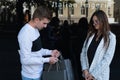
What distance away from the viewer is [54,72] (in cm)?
506

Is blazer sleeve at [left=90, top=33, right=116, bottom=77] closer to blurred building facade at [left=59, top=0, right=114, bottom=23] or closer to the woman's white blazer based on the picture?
the woman's white blazer

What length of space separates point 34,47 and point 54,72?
349 millimetres

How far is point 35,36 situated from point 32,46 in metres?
0.11

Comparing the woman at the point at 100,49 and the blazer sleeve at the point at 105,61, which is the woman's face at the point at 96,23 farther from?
the blazer sleeve at the point at 105,61

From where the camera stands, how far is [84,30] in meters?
7.97

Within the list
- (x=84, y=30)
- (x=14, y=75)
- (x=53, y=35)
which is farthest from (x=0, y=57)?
(x=84, y=30)

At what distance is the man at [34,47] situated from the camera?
16.1 ft

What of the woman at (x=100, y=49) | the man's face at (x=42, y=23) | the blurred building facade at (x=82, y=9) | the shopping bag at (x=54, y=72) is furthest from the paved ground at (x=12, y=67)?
the blurred building facade at (x=82, y=9)

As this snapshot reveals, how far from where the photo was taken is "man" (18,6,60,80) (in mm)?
4922

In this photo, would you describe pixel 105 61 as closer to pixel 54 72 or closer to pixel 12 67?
pixel 54 72

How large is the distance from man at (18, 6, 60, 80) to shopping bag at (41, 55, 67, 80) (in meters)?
0.06

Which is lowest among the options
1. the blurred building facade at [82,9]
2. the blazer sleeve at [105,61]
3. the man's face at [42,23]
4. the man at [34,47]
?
the blurred building facade at [82,9]

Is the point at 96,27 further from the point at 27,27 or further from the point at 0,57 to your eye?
the point at 0,57

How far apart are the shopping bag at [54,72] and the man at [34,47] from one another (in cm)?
6
